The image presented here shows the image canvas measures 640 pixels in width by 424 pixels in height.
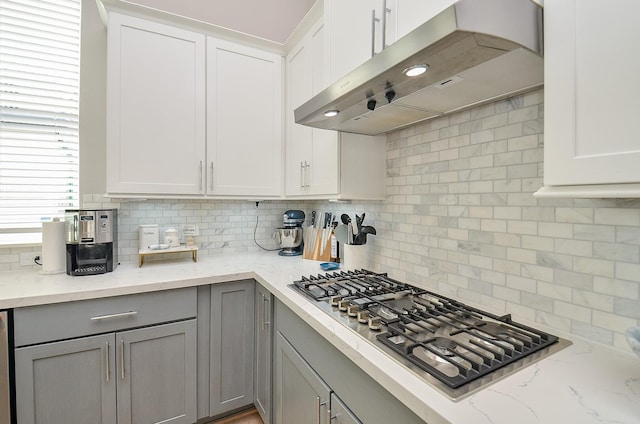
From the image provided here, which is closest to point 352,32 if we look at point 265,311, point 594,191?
point 594,191

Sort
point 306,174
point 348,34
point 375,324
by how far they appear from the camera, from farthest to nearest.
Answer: point 306,174 < point 348,34 < point 375,324

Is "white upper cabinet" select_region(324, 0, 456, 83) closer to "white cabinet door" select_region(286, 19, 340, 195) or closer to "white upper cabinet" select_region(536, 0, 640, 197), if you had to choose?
"white cabinet door" select_region(286, 19, 340, 195)

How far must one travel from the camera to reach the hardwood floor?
188cm

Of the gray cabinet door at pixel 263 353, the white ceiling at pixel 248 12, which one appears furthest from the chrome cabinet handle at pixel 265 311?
the white ceiling at pixel 248 12

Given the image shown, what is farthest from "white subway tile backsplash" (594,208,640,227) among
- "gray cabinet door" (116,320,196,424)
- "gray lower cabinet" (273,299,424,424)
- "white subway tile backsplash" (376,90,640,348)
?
"gray cabinet door" (116,320,196,424)

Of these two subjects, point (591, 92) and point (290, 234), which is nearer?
point (591, 92)

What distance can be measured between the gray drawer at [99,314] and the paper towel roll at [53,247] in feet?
1.41

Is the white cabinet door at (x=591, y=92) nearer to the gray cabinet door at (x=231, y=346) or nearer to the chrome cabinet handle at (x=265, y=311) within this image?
the chrome cabinet handle at (x=265, y=311)

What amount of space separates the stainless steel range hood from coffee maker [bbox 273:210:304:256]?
1016mm

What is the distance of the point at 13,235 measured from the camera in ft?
6.10

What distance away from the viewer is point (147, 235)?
6.68ft

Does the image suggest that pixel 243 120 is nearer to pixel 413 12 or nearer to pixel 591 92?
pixel 413 12

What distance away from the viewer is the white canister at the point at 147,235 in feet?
6.66

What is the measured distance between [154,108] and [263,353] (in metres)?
1.60
